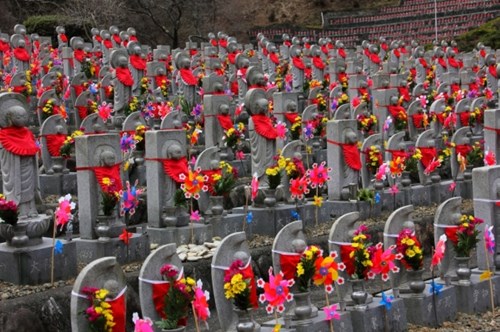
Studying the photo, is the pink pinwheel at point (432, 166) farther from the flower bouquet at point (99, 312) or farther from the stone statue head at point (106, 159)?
the flower bouquet at point (99, 312)

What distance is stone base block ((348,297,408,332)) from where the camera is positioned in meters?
9.42

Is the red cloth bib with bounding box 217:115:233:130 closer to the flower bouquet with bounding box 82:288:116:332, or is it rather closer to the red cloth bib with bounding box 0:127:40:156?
the red cloth bib with bounding box 0:127:40:156

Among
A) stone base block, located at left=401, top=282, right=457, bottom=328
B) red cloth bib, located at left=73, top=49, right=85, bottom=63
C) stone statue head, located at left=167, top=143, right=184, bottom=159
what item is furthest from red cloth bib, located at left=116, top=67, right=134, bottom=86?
stone base block, located at left=401, top=282, right=457, bottom=328

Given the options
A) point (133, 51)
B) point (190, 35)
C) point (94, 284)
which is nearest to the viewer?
point (94, 284)

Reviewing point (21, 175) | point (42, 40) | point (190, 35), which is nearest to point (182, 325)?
point (21, 175)

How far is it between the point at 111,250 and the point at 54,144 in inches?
152

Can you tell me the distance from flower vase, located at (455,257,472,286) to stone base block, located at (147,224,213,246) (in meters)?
3.30

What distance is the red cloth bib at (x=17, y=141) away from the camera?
10.3 metres

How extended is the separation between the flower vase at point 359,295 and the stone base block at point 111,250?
301 cm

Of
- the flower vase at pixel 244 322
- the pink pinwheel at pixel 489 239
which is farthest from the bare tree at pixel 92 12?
the flower vase at pixel 244 322

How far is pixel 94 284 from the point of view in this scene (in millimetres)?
7637

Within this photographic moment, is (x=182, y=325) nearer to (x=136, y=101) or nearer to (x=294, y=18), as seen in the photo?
(x=136, y=101)

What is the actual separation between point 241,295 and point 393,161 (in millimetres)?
6886

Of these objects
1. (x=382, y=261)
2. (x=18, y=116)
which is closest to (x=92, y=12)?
(x=18, y=116)
